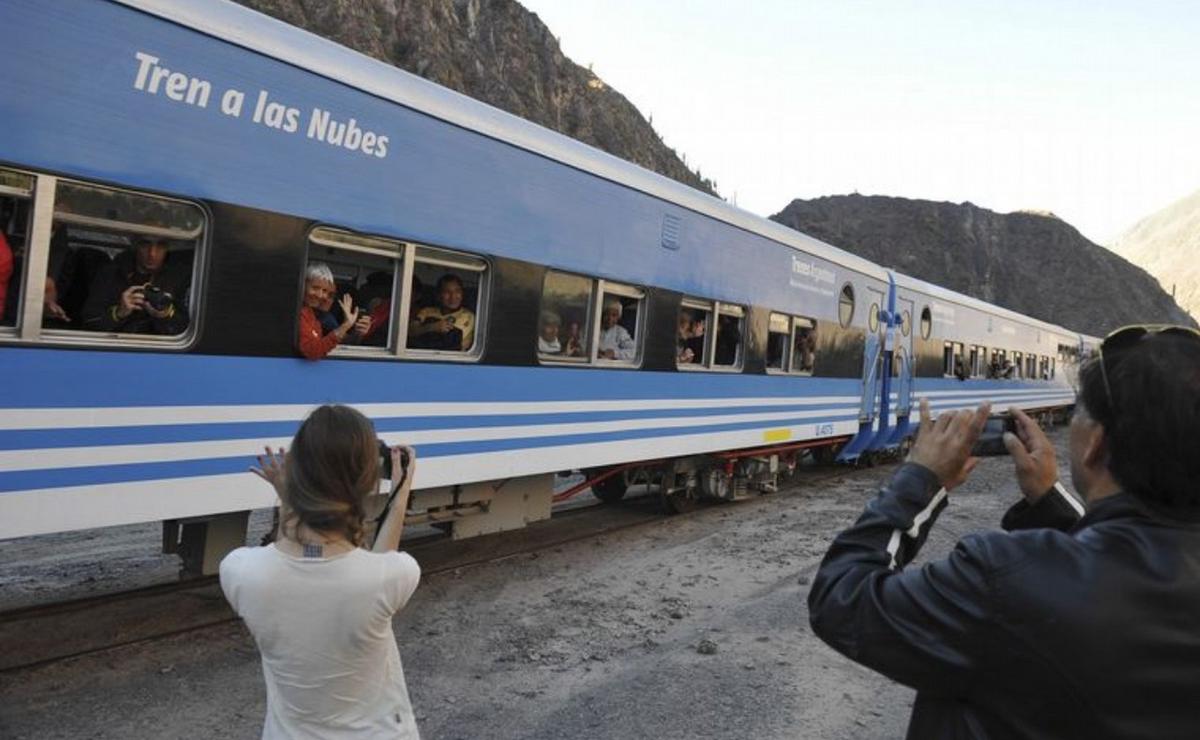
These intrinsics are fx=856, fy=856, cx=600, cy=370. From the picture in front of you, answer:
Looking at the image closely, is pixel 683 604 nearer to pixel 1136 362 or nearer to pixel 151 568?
pixel 151 568

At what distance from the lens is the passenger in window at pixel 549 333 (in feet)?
22.3

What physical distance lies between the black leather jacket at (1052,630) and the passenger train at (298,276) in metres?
3.47

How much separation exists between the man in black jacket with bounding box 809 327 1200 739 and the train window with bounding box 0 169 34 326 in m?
3.78

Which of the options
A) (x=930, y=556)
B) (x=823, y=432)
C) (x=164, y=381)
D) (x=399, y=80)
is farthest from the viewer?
(x=823, y=432)

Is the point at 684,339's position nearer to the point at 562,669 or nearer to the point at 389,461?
the point at 562,669

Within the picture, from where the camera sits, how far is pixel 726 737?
4.30m

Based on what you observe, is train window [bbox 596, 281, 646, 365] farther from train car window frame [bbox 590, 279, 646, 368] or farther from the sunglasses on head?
the sunglasses on head

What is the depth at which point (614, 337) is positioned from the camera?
25.6 feet

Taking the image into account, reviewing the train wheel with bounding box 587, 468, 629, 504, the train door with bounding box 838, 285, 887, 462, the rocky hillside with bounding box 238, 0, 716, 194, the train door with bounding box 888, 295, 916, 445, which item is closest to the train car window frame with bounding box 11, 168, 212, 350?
the train wheel with bounding box 587, 468, 629, 504

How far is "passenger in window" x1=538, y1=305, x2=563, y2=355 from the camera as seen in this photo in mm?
6809

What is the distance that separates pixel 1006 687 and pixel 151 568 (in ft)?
22.9

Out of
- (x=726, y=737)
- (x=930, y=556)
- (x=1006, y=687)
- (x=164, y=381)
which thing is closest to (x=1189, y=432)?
(x=1006, y=687)

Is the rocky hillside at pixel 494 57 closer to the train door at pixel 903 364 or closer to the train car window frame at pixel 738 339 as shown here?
the train door at pixel 903 364

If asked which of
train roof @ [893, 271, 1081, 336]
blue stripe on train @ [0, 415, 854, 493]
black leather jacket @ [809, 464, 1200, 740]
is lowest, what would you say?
blue stripe on train @ [0, 415, 854, 493]
